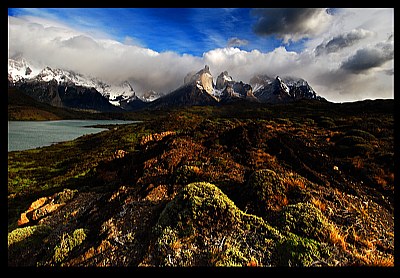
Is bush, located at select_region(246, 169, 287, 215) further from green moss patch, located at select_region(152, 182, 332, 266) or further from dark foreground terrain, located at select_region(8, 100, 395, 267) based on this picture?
green moss patch, located at select_region(152, 182, 332, 266)

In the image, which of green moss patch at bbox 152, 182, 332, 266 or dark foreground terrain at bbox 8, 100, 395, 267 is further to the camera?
dark foreground terrain at bbox 8, 100, 395, 267

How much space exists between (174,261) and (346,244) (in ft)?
16.1

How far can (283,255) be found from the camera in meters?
6.43

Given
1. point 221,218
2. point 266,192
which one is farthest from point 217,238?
point 266,192

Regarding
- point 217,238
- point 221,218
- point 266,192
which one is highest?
point 266,192

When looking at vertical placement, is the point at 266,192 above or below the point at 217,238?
above

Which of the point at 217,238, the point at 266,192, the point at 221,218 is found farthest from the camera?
the point at 266,192

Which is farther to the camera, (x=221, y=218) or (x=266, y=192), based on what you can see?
(x=266, y=192)

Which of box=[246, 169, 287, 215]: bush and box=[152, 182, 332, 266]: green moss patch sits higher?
box=[246, 169, 287, 215]: bush

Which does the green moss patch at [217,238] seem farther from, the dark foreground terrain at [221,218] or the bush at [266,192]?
the bush at [266,192]

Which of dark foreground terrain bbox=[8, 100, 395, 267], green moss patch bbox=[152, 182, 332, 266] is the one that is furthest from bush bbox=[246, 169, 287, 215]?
green moss patch bbox=[152, 182, 332, 266]

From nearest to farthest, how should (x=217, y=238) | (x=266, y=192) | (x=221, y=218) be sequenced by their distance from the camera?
(x=217, y=238) → (x=221, y=218) → (x=266, y=192)

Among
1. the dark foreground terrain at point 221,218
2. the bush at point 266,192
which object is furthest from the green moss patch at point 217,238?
the bush at point 266,192

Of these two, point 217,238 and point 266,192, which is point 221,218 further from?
point 266,192
